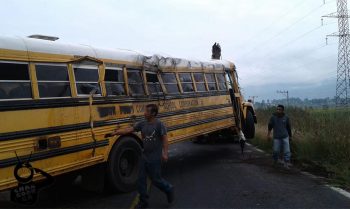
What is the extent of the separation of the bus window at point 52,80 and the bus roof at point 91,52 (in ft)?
0.83

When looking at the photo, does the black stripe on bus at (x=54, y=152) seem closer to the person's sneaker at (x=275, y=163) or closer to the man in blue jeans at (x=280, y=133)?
the person's sneaker at (x=275, y=163)

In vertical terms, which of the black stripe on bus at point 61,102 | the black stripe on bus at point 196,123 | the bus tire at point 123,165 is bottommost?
the bus tire at point 123,165

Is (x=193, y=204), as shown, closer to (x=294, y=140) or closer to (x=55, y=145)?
(x=55, y=145)

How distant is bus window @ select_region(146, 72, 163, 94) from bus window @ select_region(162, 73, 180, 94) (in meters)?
0.33

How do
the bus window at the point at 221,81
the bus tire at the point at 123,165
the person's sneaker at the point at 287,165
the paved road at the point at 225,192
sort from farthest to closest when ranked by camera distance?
the bus window at the point at 221,81 → the person's sneaker at the point at 287,165 → the bus tire at the point at 123,165 → the paved road at the point at 225,192

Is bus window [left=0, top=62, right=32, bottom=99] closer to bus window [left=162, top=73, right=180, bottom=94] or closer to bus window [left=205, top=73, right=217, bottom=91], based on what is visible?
bus window [left=162, top=73, right=180, bottom=94]

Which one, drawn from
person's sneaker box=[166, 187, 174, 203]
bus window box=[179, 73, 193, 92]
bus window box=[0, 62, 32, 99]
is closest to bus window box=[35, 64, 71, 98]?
bus window box=[0, 62, 32, 99]

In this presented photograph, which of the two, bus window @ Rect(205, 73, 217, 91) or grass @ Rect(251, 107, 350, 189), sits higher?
bus window @ Rect(205, 73, 217, 91)

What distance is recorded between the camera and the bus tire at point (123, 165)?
892cm

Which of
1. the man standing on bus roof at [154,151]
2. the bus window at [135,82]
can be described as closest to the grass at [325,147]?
the man standing on bus roof at [154,151]

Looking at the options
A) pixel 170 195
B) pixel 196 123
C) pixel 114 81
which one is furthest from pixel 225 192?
pixel 196 123

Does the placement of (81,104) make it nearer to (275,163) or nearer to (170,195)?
(170,195)

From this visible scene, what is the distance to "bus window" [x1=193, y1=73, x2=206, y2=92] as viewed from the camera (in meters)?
13.1

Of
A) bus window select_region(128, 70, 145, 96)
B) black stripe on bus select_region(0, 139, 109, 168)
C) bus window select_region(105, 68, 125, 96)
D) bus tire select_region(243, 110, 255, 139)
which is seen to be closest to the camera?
black stripe on bus select_region(0, 139, 109, 168)
